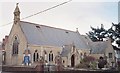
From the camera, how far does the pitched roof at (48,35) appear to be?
175ft

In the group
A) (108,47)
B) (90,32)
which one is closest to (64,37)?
(108,47)

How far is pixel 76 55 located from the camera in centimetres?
5859

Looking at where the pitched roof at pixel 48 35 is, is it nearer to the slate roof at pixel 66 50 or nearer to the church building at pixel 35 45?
the church building at pixel 35 45

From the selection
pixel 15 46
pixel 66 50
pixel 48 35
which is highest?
pixel 48 35

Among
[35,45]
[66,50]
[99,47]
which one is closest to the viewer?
[35,45]

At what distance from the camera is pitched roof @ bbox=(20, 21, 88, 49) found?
53219mm

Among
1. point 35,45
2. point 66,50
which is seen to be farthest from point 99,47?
point 35,45

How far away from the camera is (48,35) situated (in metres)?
58.2

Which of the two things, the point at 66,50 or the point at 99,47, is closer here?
the point at 66,50

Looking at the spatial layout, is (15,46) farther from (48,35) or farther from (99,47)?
(99,47)

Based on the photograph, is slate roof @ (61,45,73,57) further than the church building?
Yes

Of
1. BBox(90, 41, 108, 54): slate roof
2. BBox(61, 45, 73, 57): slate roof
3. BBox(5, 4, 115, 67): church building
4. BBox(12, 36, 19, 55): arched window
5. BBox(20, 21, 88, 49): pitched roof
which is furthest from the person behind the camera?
BBox(90, 41, 108, 54): slate roof

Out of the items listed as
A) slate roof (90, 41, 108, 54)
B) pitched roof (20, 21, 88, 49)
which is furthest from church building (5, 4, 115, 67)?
slate roof (90, 41, 108, 54)

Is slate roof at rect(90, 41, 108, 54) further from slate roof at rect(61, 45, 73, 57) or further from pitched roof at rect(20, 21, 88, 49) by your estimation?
slate roof at rect(61, 45, 73, 57)
